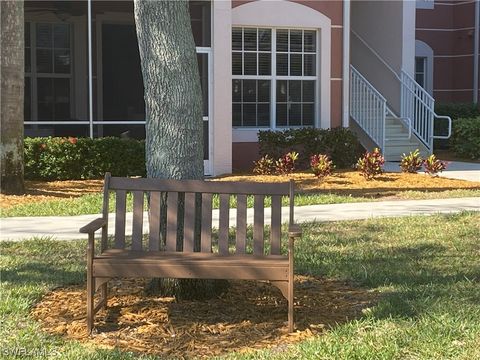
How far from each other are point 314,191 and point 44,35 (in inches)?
318

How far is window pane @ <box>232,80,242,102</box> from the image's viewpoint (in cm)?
1551

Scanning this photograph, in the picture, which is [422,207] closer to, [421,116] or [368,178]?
[368,178]

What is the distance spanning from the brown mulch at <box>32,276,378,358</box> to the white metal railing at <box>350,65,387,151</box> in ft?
36.6

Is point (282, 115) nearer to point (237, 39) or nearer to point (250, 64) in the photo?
point (250, 64)

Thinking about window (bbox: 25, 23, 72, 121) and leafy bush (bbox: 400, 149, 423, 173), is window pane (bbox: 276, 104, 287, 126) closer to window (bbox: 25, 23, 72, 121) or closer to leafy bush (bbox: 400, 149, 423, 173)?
leafy bush (bbox: 400, 149, 423, 173)

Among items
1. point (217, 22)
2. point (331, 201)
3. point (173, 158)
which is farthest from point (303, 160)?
point (173, 158)

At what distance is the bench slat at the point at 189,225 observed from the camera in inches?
210

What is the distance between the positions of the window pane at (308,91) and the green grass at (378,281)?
23.3ft

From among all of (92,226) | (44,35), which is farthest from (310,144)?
(92,226)

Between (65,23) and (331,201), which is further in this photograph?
(65,23)

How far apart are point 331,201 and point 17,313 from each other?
6.47 metres

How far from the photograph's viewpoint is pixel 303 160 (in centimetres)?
1517

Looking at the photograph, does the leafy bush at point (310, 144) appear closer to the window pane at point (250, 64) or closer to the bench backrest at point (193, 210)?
the window pane at point (250, 64)

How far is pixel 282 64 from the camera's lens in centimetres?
1578
